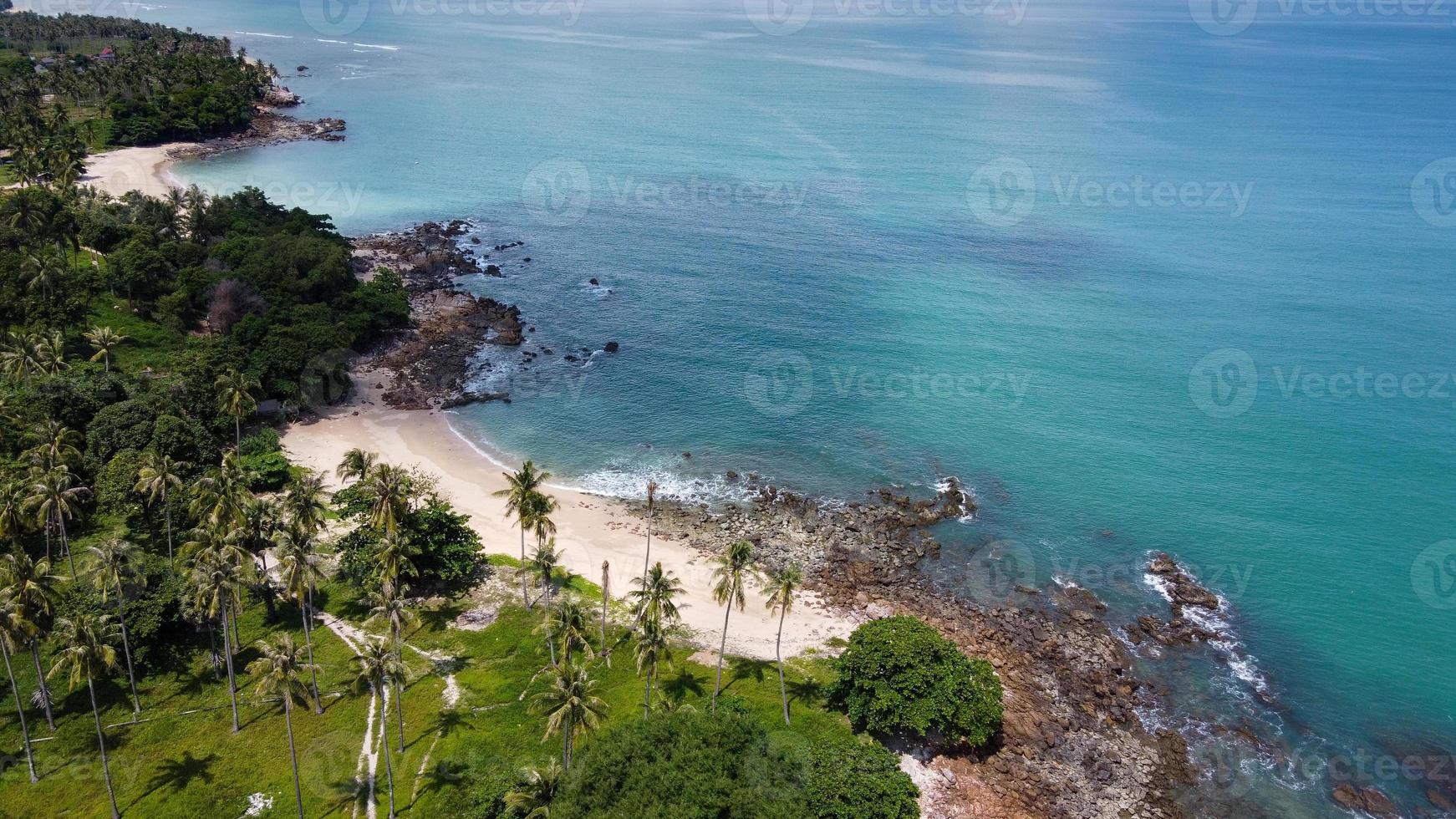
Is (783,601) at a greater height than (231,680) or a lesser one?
greater

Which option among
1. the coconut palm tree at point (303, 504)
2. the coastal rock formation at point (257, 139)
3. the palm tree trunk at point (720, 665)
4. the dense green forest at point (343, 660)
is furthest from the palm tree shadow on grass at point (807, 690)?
the coastal rock formation at point (257, 139)

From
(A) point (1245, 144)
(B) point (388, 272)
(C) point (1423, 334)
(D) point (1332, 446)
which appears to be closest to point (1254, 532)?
(D) point (1332, 446)

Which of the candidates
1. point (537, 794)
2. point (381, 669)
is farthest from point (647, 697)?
point (381, 669)

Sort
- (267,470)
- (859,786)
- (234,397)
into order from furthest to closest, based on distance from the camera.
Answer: (267,470) → (234,397) → (859,786)

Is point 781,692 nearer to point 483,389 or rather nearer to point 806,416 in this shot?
point 806,416

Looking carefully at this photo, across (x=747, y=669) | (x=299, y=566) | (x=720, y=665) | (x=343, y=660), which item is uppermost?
(x=299, y=566)

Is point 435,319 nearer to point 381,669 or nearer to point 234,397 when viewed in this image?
point 234,397

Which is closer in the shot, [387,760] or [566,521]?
[387,760]
